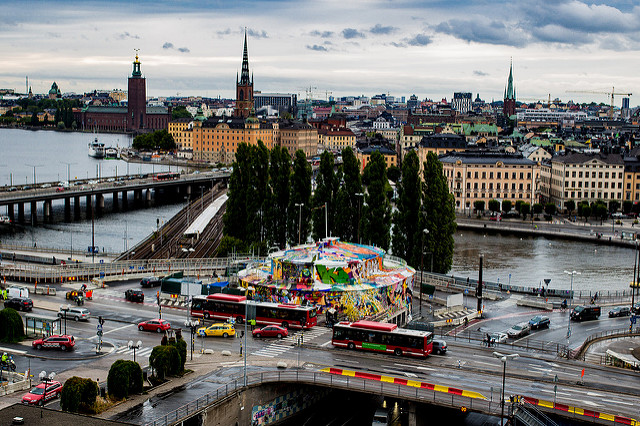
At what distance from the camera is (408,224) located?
62.3 metres

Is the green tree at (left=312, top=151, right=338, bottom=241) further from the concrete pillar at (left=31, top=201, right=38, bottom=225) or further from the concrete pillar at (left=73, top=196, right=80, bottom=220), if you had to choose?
the concrete pillar at (left=73, top=196, right=80, bottom=220)

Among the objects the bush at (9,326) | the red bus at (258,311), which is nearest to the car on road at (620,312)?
the red bus at (258,311)

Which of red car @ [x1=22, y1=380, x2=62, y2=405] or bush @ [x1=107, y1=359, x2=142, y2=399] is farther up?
bush @ [x1=107, y1=359, x2=142, y2=399]

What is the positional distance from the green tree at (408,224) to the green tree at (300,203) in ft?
24.0

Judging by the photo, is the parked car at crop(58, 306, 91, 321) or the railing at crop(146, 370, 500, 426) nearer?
the railing at crop(146, 370, 500, 426)

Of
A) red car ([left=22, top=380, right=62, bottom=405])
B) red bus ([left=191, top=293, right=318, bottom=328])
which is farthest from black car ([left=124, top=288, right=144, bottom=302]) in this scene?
red car ([left=22, top=380, right=62, bottom=405])

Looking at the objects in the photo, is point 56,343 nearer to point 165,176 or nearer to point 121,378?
point 121,378

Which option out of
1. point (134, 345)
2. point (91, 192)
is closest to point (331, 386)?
point (134, 345)

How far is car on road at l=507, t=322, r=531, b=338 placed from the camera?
44.7 m

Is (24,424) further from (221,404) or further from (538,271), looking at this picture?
(538,271)

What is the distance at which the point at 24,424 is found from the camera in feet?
87.0

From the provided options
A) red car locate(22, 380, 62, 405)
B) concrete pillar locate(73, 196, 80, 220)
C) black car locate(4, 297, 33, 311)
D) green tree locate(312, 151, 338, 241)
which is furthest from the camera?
concrete pillar locate(73, 196, 80, 220)

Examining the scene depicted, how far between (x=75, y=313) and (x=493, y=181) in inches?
3097

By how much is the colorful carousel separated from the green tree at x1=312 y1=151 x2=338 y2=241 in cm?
1606
